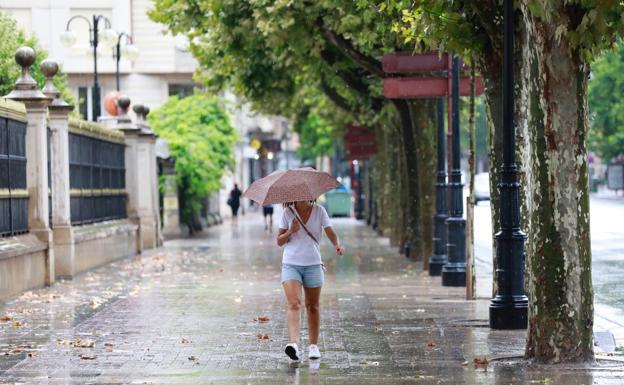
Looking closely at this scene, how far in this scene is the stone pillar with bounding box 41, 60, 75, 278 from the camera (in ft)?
81.4

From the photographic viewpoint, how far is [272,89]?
34188 mm

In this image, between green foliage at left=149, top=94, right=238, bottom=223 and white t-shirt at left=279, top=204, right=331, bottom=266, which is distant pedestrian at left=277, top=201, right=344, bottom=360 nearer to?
white t-shirt at left=279, top=204, right=331, bottom=266

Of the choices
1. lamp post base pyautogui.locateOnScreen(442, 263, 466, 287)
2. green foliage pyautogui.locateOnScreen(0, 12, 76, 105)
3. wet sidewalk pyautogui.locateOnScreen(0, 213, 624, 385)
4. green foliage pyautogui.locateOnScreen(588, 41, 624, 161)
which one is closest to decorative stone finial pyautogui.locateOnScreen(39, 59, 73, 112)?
wet sidewalk pyautogui.locateOnScreen(0, 213, 624, 385)

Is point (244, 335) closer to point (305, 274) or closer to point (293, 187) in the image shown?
point (305, 274)

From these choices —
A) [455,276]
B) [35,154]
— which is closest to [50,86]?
[35,154]

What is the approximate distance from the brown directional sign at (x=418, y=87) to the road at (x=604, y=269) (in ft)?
9.88

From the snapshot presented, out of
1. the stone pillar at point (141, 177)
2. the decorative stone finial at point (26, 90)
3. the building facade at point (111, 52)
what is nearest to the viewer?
the decorative stone finial at point (26, 90)

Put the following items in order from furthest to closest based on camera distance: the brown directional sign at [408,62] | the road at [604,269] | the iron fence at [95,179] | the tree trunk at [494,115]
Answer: the iron fence at [95,179]
the brown directional sign at [408,62]
the road at [604,269]
the tree trunk at [494,115]

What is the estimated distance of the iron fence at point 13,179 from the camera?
20984 mm

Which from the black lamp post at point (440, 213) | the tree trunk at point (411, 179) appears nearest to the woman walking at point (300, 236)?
the black lamp post at point (440, 213)

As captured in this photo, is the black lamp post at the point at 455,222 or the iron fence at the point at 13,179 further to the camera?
the black lamp post at the point at 455,222

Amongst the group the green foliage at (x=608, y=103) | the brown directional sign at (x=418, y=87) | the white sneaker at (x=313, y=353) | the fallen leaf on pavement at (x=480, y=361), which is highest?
the green foliage at (x=608, y=103)

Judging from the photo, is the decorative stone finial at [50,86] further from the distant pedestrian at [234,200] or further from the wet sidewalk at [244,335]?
the distant pedestrian at [234,200]

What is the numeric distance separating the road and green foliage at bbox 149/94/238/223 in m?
8.84
